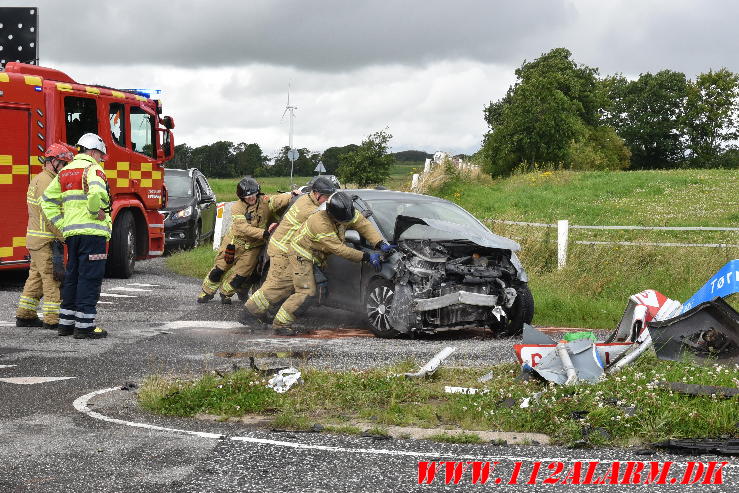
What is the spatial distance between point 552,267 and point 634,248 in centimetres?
131

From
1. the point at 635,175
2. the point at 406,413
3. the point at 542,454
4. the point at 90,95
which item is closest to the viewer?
the point at 542,454

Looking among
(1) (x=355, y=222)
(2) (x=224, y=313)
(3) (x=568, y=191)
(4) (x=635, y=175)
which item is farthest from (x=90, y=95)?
(4) (x=635, y=175)

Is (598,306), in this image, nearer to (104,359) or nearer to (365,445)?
(104,359)

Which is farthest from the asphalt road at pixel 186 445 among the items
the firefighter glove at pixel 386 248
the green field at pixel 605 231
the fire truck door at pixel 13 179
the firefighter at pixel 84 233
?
the green field at pixel 605 231

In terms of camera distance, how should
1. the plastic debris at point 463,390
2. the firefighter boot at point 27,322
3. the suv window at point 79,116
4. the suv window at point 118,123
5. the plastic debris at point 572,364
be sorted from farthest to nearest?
the suv window at point 118,123 < the suv window at point 79,116 < the firefighter boot at point 27,322 < the plastic debris at point 572,364 < the plastic debris at point 463,390

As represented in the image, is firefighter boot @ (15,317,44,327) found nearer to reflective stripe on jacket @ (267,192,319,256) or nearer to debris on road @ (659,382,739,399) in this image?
reflective stripe on jacket @ (267,192,319,256)

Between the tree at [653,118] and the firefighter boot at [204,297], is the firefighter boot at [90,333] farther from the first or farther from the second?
the tree at [653,118]

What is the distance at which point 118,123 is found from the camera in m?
15.6

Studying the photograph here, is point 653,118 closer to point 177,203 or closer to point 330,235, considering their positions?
point 177,203

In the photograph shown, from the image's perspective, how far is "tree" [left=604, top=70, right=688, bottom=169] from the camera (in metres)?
85.6

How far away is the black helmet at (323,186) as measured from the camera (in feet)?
34.7

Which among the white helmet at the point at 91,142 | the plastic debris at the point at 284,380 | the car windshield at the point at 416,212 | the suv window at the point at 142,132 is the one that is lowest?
the plastic debris at the point at 284,380

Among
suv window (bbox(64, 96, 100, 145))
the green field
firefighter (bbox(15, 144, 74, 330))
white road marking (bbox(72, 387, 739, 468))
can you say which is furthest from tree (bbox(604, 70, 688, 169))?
white road marking (bbox(72, 387, 739, 468))

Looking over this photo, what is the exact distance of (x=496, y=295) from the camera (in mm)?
10352
